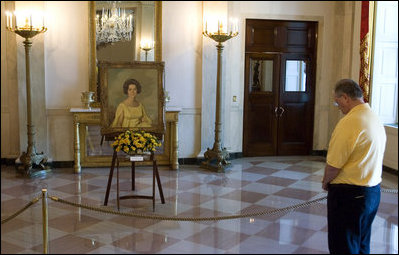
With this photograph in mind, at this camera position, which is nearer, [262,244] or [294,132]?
[262,244]

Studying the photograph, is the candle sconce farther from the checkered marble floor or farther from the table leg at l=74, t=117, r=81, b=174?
the checkered marble floor

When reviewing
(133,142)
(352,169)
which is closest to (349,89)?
(352,169)

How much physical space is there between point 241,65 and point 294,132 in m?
1.88

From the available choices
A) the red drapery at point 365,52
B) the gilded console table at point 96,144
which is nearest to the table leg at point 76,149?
the gilded console table at point 96,144

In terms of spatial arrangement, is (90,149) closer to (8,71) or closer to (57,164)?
(57,164)

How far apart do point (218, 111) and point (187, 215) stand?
3136mm

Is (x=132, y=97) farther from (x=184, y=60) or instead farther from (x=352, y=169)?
(x=352, y=169)

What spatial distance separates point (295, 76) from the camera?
394 inches

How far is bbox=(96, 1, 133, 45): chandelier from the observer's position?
28.1ft

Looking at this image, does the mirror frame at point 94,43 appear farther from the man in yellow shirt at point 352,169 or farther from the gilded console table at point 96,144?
the man in yellow shirt at point 352,169

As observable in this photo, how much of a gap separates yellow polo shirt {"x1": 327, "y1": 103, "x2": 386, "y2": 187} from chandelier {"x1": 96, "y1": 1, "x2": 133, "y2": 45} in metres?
5.66

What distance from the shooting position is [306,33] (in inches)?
392

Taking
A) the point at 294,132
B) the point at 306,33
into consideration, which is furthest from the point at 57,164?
the point at 306,33

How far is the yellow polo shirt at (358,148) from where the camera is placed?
3680 mm
